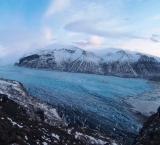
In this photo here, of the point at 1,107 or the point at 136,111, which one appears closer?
the point at 1,107

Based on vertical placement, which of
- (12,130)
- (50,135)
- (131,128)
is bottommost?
(131,128)

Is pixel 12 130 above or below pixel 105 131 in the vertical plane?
above

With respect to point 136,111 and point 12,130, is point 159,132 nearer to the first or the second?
point 12,130

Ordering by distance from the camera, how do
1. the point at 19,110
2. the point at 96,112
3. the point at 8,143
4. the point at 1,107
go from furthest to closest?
1. the point at 96,112
2. the point at 19,110
3. the point at 1,107
4. the point at 8,143

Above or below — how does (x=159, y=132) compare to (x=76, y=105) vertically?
above

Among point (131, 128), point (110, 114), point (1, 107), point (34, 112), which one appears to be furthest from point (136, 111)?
point (1, 107)

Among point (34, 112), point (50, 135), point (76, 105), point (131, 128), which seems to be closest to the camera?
point (50, 135)

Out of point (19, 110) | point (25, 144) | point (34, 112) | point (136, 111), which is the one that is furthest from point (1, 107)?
point (136, 111)

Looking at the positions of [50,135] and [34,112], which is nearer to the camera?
[50,135]

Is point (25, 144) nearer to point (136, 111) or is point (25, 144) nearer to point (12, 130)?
point (12, 130)
